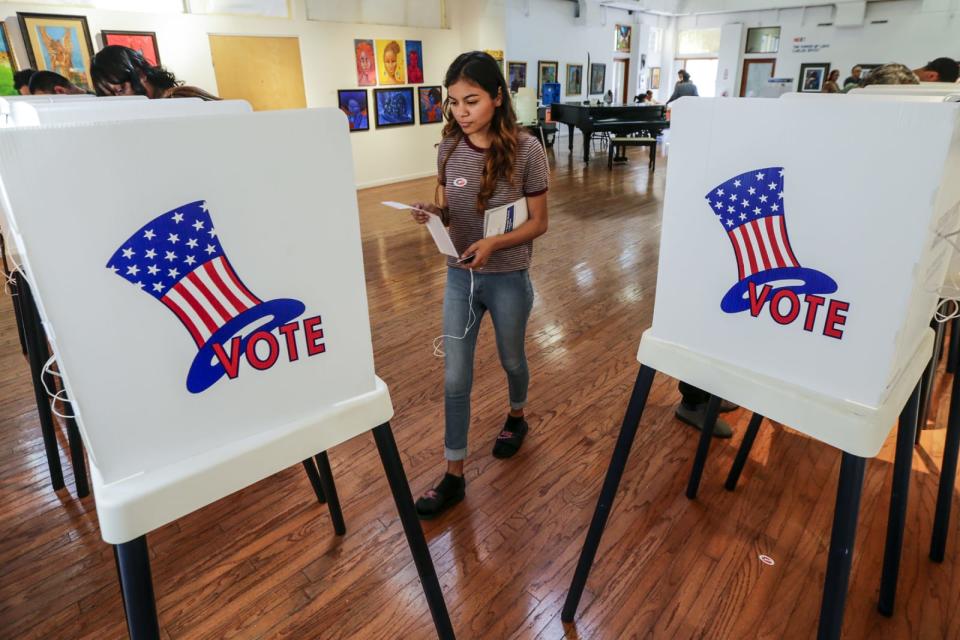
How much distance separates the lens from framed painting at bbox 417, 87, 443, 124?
884cm

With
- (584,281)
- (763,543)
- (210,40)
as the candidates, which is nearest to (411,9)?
(210,40)

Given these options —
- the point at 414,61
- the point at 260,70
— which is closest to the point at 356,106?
the point at 414,61

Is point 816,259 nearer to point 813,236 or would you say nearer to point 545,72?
point 813,236

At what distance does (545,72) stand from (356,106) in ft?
17.4

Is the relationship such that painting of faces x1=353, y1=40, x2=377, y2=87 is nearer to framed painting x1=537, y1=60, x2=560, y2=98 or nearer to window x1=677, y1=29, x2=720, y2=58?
framed painting x1=537, y1=60, x2=560, y2=98

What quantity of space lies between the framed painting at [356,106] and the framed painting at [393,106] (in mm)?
192

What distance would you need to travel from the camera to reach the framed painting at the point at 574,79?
1251 cm

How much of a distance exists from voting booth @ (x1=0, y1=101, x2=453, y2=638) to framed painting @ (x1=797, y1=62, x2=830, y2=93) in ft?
50.8

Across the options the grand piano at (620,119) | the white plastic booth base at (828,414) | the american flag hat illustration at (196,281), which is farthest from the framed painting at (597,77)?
the american flag hat illustration at (196,281)

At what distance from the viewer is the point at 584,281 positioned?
4188 millimetres

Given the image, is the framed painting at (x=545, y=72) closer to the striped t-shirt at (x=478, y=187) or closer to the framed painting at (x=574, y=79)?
the framed painting at (x=574, y=79)

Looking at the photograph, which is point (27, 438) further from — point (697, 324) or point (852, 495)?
point (852, 495)

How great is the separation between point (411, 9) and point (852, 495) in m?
8.84

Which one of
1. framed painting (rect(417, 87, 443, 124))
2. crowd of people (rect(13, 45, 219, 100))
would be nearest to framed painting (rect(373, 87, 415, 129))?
framed painting (rect(417, 87, 443, 124))
